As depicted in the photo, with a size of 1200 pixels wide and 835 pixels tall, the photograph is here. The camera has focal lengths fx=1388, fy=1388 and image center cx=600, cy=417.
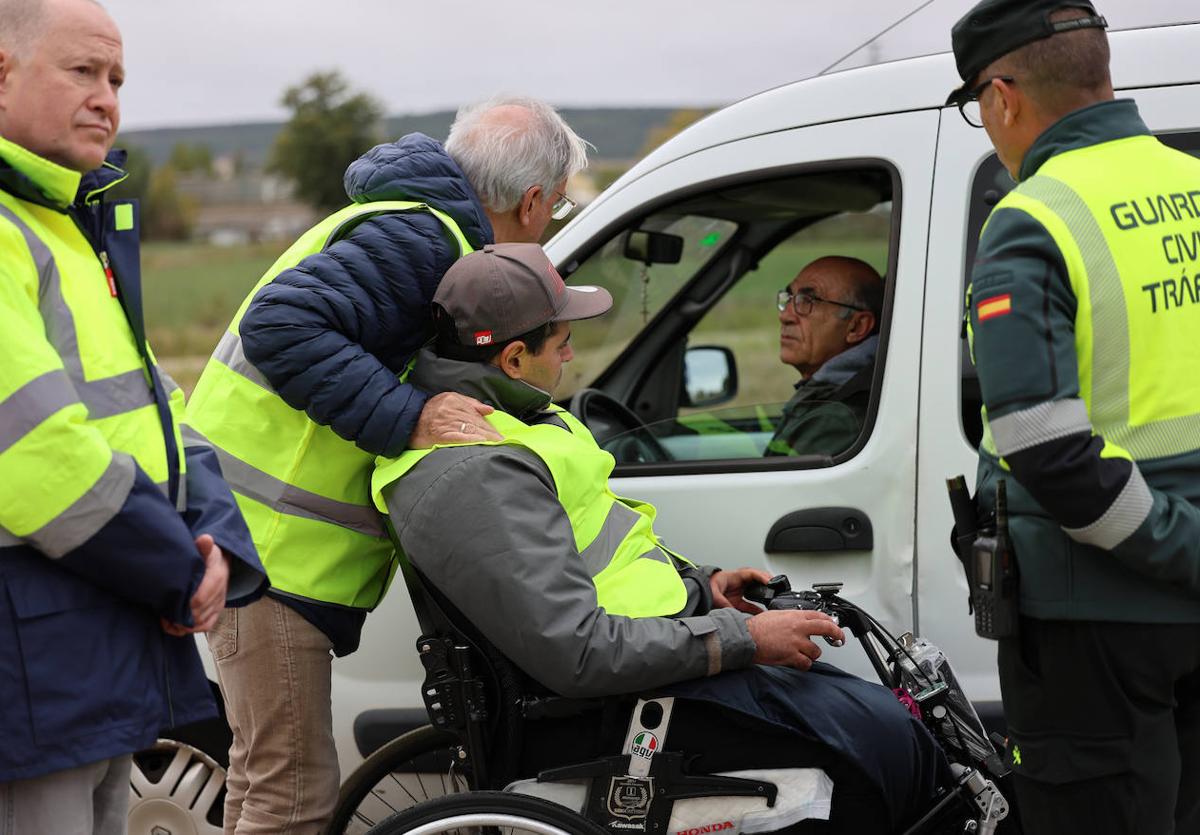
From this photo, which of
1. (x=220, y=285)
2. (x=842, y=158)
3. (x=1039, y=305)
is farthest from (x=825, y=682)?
(x=220, y=285)

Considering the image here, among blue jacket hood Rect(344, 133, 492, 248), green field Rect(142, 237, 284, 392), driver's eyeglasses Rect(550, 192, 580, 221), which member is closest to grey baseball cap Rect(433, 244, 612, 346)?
blue jacket hood Rect(344, 133, 492, 248)

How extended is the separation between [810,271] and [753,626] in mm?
1270

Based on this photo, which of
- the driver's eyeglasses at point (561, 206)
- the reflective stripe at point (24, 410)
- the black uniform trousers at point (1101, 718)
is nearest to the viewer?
the reflective stripe at point (24, 410)

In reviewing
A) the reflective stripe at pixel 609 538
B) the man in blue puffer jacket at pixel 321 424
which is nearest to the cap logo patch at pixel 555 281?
the man in blue puffer jacket at pixel 321 424

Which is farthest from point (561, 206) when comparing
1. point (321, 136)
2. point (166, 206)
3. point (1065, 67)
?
point (166, 206)

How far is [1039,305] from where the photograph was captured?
6.83 ft

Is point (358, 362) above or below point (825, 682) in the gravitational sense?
above

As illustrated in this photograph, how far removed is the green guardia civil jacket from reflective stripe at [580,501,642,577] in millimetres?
822

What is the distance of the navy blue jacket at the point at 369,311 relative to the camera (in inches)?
101

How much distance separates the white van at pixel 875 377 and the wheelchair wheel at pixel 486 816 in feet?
2.53

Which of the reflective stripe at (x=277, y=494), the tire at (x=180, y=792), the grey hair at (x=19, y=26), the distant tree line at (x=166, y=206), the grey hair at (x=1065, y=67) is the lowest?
the distant tree line at (x=166, y=206)

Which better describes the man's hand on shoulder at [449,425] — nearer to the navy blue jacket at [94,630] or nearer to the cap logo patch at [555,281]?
the cap logo patch at [555,281]

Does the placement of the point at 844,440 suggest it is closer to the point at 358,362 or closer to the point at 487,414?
the point at 487,414

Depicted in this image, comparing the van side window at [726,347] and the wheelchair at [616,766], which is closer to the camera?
the wheelchair at [616,766]
